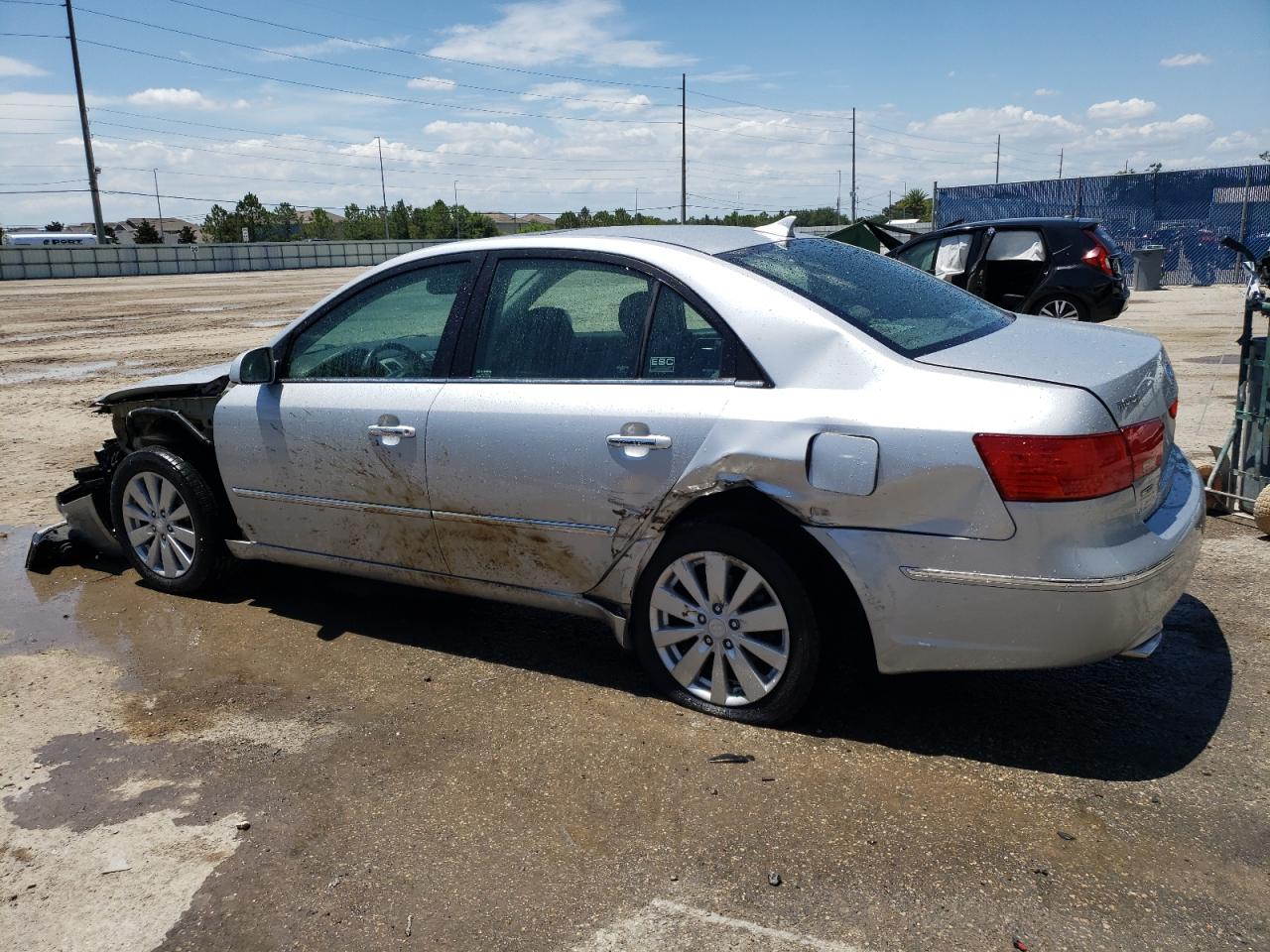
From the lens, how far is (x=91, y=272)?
2041 inches

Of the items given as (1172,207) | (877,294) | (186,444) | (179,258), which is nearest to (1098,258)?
(877,294)

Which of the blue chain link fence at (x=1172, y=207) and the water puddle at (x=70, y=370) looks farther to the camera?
the blue chain link fence at (x=1172, y=207)

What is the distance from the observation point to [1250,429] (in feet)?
18.0

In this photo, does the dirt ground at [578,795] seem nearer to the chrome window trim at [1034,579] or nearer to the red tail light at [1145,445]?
the chrome window trim at [1034,579]

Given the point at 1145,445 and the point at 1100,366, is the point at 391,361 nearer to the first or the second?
the point at 1100,366

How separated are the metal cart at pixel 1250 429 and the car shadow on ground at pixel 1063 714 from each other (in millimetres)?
1780

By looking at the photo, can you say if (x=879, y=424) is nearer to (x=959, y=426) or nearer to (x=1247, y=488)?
(x=959, y=426)

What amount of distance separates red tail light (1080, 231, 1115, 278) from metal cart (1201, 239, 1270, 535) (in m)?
6.76

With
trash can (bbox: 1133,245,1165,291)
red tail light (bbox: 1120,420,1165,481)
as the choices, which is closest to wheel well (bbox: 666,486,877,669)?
red tail light (bbox: 1120,420,1165,481)

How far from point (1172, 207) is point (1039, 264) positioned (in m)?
17.1

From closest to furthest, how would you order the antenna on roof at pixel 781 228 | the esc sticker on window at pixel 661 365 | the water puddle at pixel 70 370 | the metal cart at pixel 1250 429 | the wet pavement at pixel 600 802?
1. the wet pavement at pixel 600 802
2. the esc sticker on window at pixel 661 365
3. the antenna on roof at pixel 781 228
4. the metal cart at pixel 1250 429
5. the water puddle at pixel 70 370

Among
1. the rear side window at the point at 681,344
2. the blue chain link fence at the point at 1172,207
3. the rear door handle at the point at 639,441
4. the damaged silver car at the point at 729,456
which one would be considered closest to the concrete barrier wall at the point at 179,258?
the blue chain link fence at the point at 1172,207

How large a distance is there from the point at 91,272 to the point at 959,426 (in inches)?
2251

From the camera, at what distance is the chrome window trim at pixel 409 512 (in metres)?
3.74
